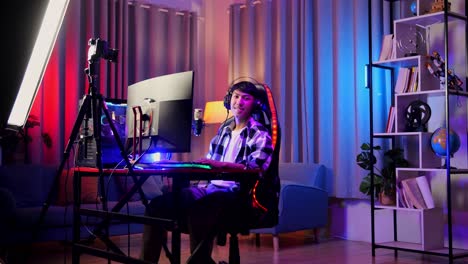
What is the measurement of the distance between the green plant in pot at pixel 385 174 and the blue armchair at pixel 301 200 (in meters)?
0.55

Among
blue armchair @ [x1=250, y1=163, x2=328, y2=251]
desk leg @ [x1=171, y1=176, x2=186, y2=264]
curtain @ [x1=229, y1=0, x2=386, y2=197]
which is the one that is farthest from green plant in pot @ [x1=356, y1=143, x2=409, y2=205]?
desk leg @ [x1=171, y1=176, x2=186, y2=264]

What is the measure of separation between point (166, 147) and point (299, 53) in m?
3.51

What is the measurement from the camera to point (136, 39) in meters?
5.92

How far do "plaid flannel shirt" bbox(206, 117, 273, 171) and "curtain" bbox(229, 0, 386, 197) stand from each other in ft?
7.72

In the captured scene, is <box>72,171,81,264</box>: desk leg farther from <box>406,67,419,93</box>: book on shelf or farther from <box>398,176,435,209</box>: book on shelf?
<box>406,67,419,93</box>: book on shelf

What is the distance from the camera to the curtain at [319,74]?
493 centimetres

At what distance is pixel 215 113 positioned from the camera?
576 cm

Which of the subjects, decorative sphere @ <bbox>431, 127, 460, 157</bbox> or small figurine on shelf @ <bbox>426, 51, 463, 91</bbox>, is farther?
small figurine on shelf @ <bbox>426, 51, 463, 91</bbox>

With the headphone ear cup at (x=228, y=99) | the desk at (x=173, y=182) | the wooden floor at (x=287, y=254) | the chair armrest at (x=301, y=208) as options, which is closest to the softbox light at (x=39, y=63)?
the desk at (x=173, y=182)

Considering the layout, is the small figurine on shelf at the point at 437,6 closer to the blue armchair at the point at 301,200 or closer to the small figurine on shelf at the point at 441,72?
the small figurine on shelf at the point at 441,72

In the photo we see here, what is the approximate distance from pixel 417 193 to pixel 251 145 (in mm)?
1977

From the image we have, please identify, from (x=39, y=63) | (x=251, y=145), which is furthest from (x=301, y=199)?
(x=39, y=63)

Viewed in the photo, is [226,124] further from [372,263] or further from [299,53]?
[299,53]

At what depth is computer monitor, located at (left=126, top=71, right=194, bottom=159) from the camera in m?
2.15
